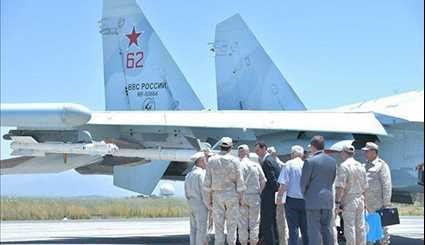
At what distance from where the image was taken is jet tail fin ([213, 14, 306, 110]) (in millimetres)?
19609

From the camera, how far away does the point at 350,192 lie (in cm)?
1008

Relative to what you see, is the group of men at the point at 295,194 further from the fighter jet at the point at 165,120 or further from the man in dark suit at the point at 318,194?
the fighter jet at the point at 165,120

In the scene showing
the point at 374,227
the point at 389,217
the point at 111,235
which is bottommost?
the point at 111,235

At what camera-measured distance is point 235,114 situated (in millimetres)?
15805

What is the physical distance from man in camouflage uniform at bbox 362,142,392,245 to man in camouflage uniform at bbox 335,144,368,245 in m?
0.51

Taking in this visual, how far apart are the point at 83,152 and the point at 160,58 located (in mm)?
6547

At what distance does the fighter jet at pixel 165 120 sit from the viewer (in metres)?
14.7

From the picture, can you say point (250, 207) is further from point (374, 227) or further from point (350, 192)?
point (374, 227)

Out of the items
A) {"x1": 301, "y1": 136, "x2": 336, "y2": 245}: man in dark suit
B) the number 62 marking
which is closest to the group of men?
{"x1": 301, "y1": 136, "x2": 336, "y2": 245}: man in dark suit

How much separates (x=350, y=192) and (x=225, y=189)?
5.70 ft

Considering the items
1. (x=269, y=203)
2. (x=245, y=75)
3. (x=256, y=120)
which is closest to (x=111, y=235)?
(x=256, y=120)

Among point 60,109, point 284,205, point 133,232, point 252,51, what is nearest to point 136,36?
point 252,51

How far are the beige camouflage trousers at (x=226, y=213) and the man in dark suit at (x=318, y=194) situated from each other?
107 cm

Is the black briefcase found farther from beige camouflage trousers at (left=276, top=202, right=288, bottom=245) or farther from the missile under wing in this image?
the missile under wing
